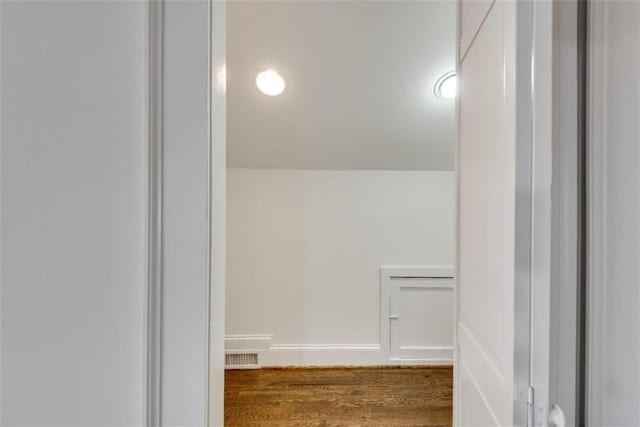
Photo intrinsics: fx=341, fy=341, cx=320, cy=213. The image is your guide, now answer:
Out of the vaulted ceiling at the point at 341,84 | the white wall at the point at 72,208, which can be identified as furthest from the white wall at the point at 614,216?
the vaulted ceiling at the point at 341,84

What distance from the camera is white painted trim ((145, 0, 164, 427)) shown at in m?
0.62

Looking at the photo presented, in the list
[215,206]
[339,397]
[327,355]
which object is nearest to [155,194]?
[215,206]

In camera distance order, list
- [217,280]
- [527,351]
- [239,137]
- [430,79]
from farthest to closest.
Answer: [239,137], [430,79], [217,280], [527,351]

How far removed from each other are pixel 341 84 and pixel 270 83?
15.5 inches

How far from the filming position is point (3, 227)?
2.03ft

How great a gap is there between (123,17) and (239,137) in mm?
1541

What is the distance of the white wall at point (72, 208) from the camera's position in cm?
62

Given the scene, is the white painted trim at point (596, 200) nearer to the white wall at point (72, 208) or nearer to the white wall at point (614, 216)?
the white wall at point (614, 216)

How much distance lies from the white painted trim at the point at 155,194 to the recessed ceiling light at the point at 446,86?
Result: 1617 mm

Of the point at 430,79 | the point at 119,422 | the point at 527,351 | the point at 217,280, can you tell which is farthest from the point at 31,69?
the point at 430,79

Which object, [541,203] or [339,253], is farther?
[339,253]

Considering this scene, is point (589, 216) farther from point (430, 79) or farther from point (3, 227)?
point (430, 79)

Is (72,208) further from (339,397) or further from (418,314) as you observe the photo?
(418,314)

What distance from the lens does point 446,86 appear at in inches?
74.6
